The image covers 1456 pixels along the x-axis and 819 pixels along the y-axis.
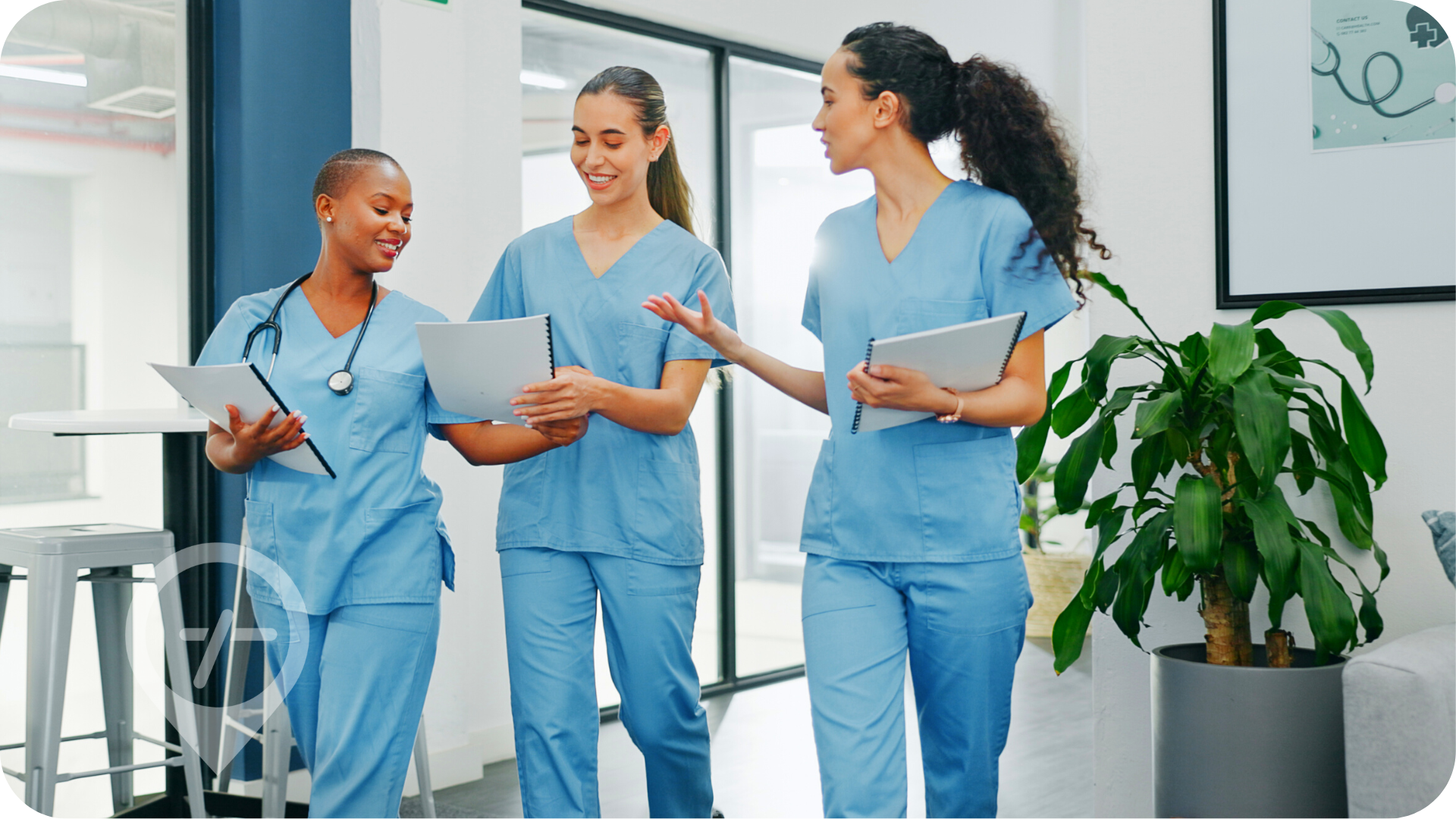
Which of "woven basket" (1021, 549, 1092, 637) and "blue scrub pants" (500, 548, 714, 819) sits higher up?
"blue scrub pants" (500, 548, 714, 819)

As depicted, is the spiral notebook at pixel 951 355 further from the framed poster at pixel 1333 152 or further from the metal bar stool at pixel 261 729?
the metal bar stool at pixel 261 729

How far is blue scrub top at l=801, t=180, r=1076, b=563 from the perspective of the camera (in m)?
1.61

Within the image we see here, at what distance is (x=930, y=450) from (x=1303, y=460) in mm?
766

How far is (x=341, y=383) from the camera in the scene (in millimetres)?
1704

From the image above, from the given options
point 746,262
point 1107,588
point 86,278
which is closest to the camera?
point 1107,588

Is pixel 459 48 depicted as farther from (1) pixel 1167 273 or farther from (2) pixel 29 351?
(1) pixel 1167 273

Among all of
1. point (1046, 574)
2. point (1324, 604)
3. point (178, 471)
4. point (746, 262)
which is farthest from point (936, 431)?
point (1046, 574)

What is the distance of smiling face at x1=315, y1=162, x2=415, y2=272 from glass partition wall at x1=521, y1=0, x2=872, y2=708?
6.01 ft

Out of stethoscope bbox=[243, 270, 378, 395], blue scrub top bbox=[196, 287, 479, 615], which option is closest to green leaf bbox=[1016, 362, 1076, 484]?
blue scrub top bbox=[196, 287, 479, 615]

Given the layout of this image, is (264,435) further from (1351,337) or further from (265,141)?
(1351,337)

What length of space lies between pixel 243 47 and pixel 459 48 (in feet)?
1.83

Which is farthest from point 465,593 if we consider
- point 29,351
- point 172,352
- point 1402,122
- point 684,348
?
point 1402,122

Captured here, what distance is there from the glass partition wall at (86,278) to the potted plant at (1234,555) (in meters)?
2.03

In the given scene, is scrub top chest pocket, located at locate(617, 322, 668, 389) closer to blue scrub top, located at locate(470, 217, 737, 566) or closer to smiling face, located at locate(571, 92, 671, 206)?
blue scrub top, located at locate(470, 217, 737, 566)
